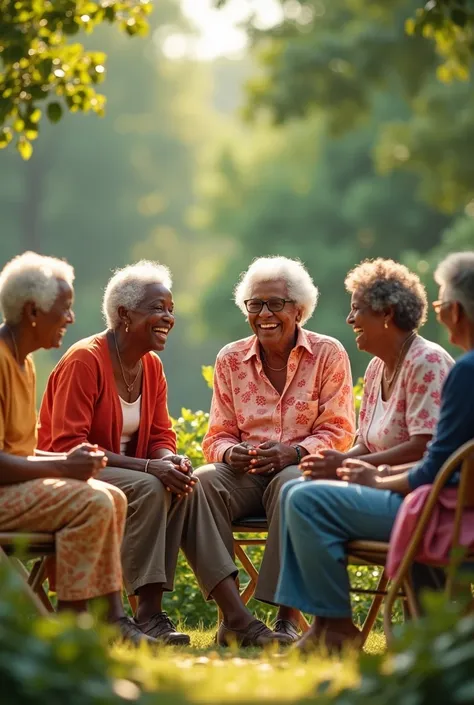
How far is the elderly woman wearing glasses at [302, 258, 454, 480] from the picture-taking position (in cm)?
530

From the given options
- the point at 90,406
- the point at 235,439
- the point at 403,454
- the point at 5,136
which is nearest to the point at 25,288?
the point at 90,406

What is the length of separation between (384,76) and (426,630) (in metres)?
16.0

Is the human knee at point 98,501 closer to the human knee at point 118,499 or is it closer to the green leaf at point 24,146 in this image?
the human knee at point 118,499

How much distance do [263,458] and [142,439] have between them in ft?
1.91

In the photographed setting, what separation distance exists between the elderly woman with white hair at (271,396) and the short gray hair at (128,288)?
1.48ft

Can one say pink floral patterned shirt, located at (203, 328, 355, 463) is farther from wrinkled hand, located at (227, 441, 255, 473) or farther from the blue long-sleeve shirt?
the blue long-sleeve shirt

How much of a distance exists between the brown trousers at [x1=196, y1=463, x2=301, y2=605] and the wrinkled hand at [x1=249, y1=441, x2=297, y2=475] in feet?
0.15

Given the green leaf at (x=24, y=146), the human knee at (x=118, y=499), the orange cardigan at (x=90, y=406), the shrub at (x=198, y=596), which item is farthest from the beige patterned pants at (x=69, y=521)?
the green leaf at (x=24, y=146)

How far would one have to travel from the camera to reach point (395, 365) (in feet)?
18.0

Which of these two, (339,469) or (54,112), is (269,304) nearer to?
(339,469)

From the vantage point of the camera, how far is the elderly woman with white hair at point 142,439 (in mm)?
5758

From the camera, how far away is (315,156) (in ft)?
120

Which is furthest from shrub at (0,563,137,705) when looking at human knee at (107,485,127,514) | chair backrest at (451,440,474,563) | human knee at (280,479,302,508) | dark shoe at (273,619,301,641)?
dark shoe at (273,619,301,641)

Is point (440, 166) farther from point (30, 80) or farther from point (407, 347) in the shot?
point (407, 347)
